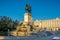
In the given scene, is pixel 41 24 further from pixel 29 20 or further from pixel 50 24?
pixel 29 20

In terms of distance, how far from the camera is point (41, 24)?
167 ft

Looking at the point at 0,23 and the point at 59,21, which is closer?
the point at 0,23

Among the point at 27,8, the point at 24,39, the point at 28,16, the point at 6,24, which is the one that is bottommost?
the point at 24,39

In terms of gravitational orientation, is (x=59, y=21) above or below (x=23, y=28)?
above

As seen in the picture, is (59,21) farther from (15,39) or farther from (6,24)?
(15,39)

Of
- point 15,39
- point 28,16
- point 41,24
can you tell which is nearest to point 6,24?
point 15,39

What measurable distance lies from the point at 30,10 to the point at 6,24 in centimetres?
1508

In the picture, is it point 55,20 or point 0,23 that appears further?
point 55,20

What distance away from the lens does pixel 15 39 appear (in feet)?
42.3

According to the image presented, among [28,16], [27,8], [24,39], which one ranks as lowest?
[24,39]

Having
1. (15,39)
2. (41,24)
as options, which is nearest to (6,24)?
(15,39)

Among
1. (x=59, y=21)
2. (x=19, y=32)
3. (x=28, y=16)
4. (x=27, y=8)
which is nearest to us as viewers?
(x=19, y=32)

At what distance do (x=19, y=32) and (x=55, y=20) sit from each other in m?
32.3

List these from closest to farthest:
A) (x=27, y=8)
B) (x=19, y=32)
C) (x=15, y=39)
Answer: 1. (x=15, y=39)
2. (x=19, y=32)
3. (x=27, y=8)
